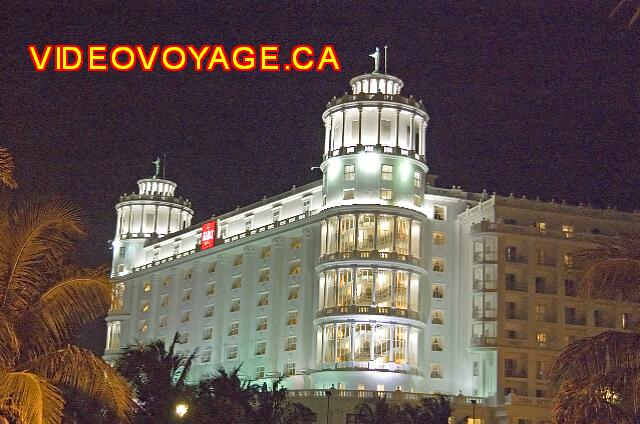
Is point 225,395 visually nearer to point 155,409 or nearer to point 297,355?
point 155,409

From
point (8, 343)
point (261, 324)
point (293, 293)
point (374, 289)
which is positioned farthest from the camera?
point (261, 324)

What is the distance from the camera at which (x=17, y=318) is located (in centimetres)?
2048

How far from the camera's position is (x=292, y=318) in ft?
320

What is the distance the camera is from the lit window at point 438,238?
311ft

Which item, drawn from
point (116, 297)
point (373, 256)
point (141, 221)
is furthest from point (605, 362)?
point (141, 221)

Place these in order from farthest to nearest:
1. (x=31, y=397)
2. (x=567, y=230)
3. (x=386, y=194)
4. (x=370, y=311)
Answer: (x=567, y=230) < (x=386, y=194) < (x=370, y=311) < (x=31, y=397)

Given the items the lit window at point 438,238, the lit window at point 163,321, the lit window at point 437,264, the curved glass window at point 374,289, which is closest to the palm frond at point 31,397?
the curved glass window at point 374,289

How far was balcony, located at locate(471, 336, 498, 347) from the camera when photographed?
87750 mm

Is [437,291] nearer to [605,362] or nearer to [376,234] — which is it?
[376,234]

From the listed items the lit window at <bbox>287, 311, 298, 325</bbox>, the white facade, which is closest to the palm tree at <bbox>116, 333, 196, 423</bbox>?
the white facade

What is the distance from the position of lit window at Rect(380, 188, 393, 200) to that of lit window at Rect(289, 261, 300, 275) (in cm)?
1183

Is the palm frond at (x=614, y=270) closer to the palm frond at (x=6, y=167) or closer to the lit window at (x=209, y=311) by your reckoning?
the palm frond at (x=6, y=167)

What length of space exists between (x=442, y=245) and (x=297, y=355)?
54.4ft

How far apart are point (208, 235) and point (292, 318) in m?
20.3
